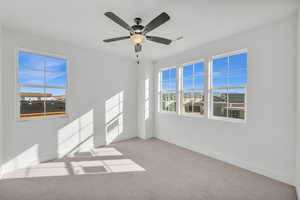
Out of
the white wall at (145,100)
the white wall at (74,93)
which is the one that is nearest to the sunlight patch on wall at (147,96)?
the white wall at (145,100)

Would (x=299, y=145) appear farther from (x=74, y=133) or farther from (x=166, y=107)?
(x=74, y=133)

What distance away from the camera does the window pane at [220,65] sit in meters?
3.35

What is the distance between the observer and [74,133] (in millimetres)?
3691

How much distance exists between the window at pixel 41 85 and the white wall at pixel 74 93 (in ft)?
0.47

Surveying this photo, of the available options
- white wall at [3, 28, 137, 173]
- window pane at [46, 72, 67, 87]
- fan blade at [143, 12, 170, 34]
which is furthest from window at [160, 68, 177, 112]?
window pane at [46, 72, 67, 87]

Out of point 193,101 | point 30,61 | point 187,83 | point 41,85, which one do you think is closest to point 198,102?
point 193,101

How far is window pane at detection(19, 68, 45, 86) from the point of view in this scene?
2980mm

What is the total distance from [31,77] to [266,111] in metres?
4.79

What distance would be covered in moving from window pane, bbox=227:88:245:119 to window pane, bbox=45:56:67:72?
158 inches

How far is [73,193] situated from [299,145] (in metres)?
3.35

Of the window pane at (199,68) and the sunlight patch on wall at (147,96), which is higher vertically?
the window pane at (199,68)

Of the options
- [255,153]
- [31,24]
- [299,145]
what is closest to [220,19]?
[299,145]

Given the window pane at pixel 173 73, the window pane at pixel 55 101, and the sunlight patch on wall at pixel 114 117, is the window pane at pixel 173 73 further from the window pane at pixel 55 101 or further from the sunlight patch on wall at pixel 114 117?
the window pane at pixel 55 101

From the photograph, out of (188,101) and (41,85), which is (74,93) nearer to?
(41,85)
